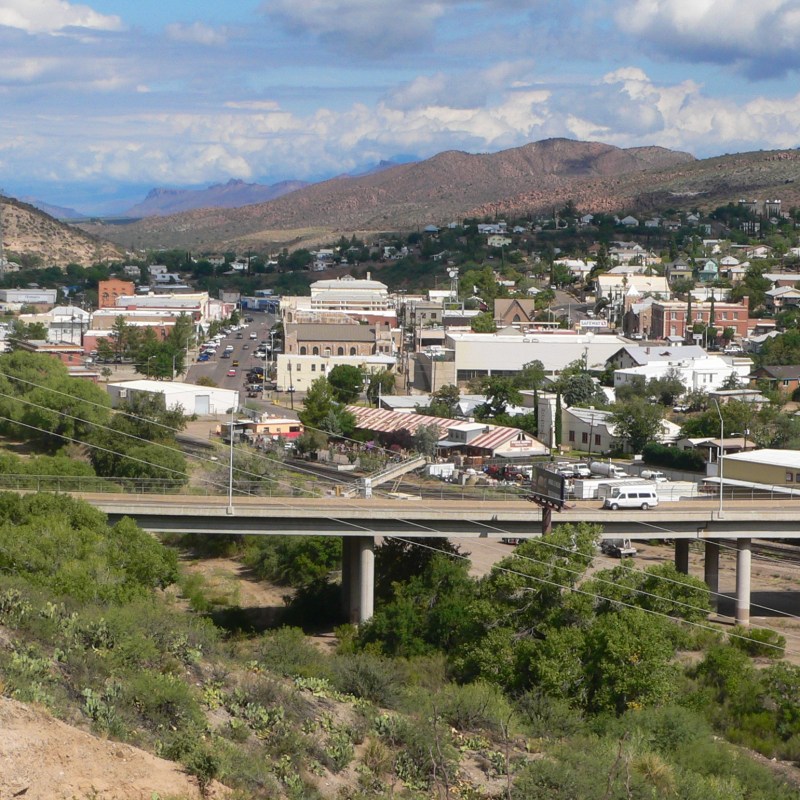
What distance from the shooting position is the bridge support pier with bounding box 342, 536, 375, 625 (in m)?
27.9

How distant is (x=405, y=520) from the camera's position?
28797 mm

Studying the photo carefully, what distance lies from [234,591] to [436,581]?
259 inches

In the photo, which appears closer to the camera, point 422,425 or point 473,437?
point 473,437

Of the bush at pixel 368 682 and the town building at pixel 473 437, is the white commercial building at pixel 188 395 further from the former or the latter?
the bush at pixel 368 682

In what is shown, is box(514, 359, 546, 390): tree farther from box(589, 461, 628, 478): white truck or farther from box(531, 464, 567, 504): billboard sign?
box(531, 464, 567, 504): billboard sign

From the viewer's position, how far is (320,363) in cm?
6812

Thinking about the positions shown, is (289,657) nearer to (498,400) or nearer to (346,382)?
(498,400)

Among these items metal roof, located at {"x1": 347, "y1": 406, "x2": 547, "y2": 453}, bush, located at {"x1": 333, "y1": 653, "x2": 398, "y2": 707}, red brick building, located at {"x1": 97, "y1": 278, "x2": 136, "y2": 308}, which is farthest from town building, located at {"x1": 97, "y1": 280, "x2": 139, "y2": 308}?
bush, located at {"x1": 333, "y1": 653, "x2": 398, "y2": 707}

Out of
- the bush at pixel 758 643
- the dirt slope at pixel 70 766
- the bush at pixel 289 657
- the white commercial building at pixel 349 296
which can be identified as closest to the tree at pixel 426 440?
the bush at pixel 758 643

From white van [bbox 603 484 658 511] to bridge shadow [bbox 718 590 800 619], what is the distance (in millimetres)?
2651

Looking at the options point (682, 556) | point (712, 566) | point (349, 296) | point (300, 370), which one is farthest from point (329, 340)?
point (712, 566)

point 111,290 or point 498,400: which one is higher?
point 111,290

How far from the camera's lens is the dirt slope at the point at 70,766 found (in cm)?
1218

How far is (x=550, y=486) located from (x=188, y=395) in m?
33.9
